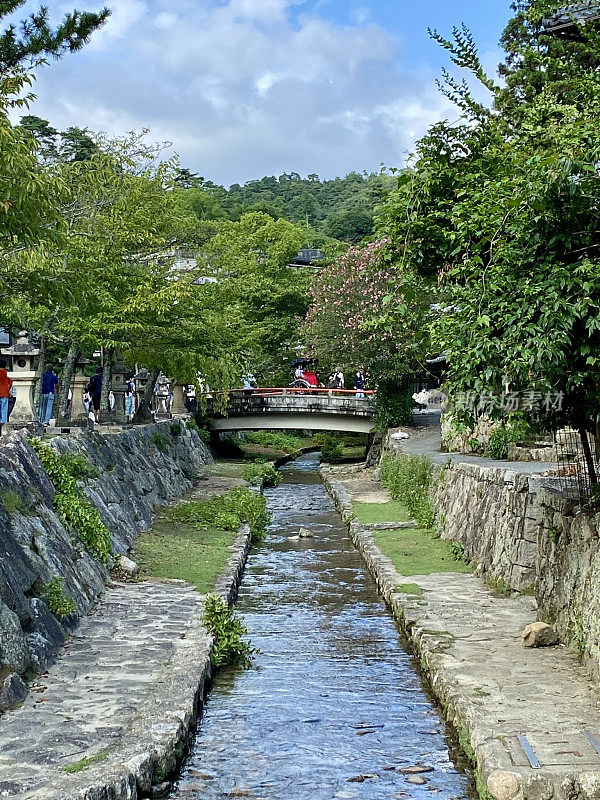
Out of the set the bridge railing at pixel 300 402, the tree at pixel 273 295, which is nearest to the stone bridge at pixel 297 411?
the bridge railing at pixel 300 402

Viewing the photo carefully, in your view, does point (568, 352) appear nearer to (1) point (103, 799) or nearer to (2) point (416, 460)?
(1) point (103, 799)

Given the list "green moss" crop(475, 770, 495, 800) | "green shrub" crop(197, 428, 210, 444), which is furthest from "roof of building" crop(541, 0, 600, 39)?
"green shrub" crop(197, 428, 210, 444)

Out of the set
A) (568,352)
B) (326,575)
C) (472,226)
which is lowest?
(326,575)

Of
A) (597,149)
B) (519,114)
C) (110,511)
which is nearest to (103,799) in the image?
(597,149)

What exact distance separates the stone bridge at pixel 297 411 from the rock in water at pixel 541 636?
1205 inches

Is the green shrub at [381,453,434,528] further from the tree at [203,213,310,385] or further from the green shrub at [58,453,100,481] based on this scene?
the tree at [203,213,310,385]

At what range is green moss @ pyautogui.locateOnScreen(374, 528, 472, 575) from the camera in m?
16.7

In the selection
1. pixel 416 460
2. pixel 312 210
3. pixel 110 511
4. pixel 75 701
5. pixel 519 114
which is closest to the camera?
pixel 75 701

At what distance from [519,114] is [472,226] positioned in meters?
2.46

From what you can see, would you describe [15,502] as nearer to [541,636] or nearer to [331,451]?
[541,636]

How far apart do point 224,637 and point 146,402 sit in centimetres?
2028

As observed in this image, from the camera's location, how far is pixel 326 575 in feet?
→ 60.4

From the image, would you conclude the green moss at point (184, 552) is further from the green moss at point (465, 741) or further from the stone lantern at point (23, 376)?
the green moss at point (465, 741)

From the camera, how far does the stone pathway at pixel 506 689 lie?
7148mm
